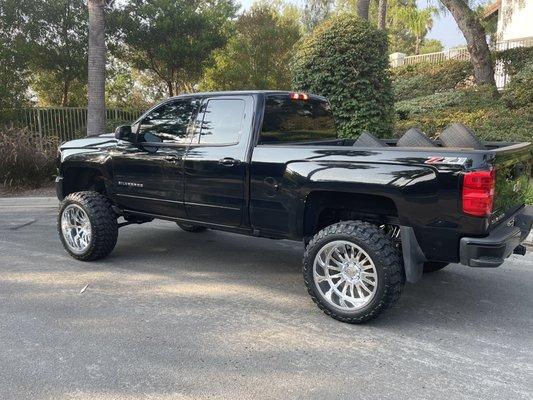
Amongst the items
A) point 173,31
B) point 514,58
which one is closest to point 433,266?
point 173,31

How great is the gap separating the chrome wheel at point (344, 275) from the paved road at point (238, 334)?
0.22 metres

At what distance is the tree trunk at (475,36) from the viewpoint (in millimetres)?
16172

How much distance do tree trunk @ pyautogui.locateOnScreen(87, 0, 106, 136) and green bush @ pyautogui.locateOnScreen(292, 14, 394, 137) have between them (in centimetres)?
459

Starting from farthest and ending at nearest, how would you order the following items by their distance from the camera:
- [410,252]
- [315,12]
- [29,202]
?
[315,12], [29,202], [410,252]

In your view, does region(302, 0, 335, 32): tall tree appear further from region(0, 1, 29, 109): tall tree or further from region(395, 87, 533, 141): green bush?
region(0, 1, 29, 109): tall tree

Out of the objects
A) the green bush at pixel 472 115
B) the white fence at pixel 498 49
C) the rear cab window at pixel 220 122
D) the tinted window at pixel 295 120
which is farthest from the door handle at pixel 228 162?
the white fence at pixel 498 49

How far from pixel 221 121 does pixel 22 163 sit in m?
7.39

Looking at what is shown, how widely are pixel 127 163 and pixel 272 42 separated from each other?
12.9 metres

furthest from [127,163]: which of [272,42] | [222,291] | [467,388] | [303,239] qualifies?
[272,42]

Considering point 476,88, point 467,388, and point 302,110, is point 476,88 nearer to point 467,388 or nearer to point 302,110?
point 302,110

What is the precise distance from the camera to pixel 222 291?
4875mm

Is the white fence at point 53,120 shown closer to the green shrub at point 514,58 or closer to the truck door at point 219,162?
the truck door at point 219,162

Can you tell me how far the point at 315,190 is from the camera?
425 cm

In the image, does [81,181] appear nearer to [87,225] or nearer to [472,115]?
[87,225]
